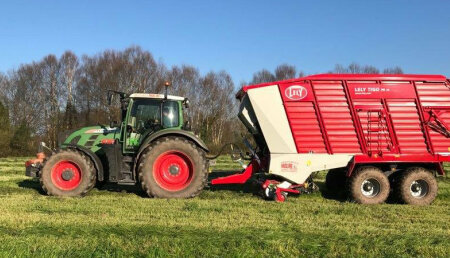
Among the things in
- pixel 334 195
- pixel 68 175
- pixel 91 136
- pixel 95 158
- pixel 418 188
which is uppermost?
pixel 91 136

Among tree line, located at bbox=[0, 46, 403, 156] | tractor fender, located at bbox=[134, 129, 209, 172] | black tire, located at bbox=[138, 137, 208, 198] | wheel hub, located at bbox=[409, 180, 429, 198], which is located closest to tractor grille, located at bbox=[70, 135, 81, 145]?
tractor fender, located at bbox=[134, 129, 209, 172]

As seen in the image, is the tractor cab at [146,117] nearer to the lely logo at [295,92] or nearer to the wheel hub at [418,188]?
the lely logo at [295,92]

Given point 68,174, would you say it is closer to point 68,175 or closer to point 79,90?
point 68,175

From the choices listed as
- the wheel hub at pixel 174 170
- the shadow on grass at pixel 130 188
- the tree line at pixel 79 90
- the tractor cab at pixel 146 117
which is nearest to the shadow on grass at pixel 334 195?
the shadow on grass at pixel 130 188

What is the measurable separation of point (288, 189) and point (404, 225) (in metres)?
Answer: 2.48

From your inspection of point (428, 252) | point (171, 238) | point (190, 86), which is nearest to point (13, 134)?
point (190, 86)

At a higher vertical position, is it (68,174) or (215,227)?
(68,174)

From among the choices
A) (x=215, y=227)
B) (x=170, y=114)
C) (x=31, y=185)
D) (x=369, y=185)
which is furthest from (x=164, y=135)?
(x=369, y=185)

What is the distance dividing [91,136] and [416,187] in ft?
21.5

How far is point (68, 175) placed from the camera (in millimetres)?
7473

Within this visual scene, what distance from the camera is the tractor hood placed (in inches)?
314

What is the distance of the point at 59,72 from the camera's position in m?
37.4

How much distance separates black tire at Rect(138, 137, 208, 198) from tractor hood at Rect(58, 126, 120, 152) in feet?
3.33

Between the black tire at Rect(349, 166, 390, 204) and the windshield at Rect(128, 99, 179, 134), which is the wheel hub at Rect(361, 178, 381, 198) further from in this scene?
the windshield at Rect(128, 99, 179, 134)
